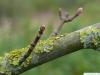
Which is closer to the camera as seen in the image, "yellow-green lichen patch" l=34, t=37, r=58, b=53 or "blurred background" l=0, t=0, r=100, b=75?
"yellow-green lichen patch" l=34, t=37, r=58, b=53

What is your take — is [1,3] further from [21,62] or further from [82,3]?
[21,62]

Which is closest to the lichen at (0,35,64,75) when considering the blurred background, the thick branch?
the thick branch

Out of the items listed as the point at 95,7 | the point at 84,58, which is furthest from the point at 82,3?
the point at 84,58

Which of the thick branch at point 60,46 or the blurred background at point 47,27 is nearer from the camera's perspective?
the thick branch at point 60,46

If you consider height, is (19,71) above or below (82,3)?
below

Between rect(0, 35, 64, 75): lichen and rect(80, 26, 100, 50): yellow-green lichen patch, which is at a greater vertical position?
rect(80, 26, 100, 50): yellow-green lichen patch

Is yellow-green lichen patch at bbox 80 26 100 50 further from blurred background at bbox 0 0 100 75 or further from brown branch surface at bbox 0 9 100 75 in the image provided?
blurred background at bbox 0 0 100 75

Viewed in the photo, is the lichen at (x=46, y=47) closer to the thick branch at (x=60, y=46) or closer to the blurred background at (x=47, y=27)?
the thick branch at (x=60, y=46)

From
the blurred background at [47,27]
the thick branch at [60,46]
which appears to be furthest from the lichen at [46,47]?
the blurred background at [47,27]
